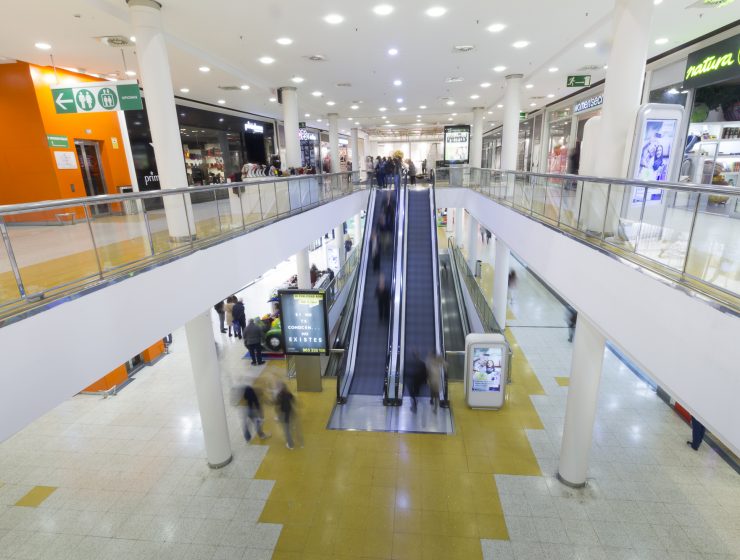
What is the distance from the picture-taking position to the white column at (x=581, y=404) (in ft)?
20.6

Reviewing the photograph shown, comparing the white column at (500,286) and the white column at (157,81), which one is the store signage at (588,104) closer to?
the white column at (500,286)

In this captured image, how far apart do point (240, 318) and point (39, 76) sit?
7.90m

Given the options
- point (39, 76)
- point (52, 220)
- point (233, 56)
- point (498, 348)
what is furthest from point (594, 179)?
point (39, 76)

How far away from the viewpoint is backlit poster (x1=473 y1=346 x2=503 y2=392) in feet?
29.0

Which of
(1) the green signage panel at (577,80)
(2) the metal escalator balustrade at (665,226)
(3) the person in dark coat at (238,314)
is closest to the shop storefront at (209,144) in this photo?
(3) the person in dark coat at (238,314)

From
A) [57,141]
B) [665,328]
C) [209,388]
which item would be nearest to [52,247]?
[209,388]

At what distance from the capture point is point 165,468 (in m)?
7.58

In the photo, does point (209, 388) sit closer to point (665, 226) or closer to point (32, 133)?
point (665, 226)

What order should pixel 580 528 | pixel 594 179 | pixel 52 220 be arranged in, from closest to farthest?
1. pixel 52 220
2. pixel 594 179
3. pixel 580 528

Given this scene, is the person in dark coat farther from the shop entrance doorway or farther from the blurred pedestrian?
the shop entrance doorway

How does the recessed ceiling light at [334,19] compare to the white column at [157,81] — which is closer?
the white column at [157,81]

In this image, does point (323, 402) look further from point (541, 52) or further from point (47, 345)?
point (541, 52)

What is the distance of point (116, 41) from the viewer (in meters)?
7.86

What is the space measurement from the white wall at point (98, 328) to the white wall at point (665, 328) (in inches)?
196
